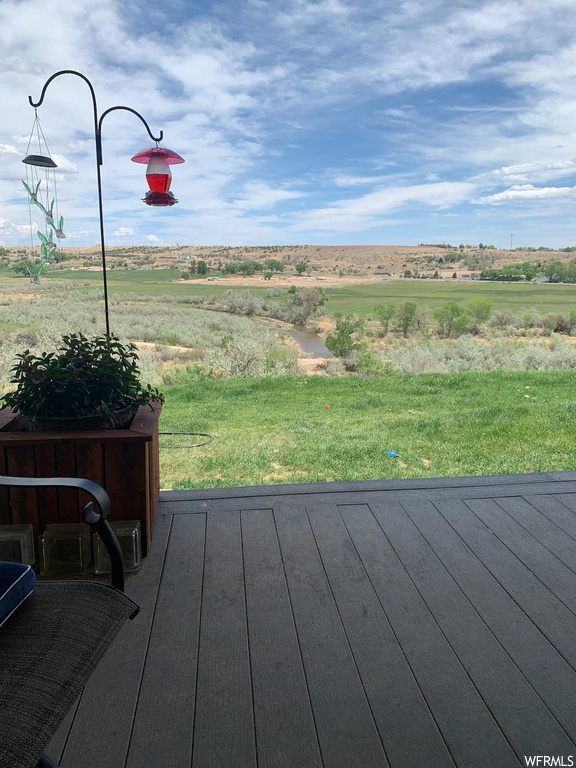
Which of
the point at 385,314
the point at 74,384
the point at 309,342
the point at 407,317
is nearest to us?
the point at 74,384

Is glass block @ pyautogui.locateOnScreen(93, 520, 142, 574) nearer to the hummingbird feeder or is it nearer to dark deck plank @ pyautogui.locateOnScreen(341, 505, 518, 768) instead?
dark deck plank @ pyautogui.locateOnScreen(341, 505, 518, 768)

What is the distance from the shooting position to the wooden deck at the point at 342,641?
1150 millimetres

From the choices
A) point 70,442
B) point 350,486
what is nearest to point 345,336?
point 350,486

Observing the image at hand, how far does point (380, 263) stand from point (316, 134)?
137 inches

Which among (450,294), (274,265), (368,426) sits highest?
(274,265)

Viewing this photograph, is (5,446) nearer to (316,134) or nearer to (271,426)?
(271,426)

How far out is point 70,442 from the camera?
1836 millimetres

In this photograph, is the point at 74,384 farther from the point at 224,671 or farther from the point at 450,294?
→ the point at 450,294

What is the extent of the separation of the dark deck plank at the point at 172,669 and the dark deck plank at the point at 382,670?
16.9 inches

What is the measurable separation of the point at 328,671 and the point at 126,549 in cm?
79

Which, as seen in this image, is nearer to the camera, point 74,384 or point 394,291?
point 74,384

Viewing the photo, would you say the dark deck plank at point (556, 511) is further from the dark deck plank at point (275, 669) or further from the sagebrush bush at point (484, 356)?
the sagebrush bush at point (484, 356)

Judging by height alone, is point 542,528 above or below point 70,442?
below

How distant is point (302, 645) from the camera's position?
57.7 inches
